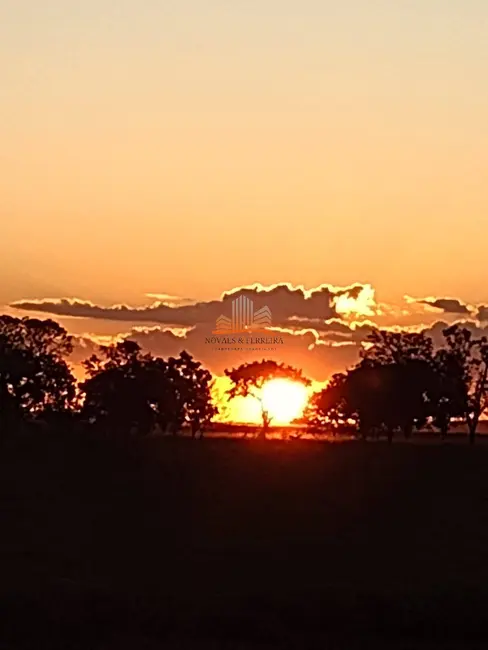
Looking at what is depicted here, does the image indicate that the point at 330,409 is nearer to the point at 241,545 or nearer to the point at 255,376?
the point at 255,376

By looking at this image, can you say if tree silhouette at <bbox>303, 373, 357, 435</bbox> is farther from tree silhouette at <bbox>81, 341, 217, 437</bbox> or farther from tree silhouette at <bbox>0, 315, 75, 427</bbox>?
tree silhouette at <bbox>0, 315, 75, 427</bbox>

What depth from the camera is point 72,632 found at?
2691 centimetres

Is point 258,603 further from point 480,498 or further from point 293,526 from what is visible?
point 480,498

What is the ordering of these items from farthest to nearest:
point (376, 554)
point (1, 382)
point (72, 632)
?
point (1, 382)
point (376, 554)
point (72, 632)

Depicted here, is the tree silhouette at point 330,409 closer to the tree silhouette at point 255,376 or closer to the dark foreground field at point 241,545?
the tree silhouette at point 255,376

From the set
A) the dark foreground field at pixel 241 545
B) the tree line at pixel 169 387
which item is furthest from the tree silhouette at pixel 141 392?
the dark foreground field at pixel 241 545

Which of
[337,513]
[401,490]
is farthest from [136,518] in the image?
[401,490]

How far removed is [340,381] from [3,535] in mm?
64211

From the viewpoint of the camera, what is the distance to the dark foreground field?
2766 cm

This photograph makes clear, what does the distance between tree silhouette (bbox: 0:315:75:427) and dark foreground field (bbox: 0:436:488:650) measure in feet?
78.1

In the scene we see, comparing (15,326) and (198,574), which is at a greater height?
(15,326)

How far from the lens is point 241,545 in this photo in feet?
130

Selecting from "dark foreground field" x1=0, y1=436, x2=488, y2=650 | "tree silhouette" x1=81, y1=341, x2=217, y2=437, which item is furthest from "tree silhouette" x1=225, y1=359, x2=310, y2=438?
"dark foreground field" x1=0, y1=436, x2=488, y2=650

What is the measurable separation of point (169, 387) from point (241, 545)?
5954 centimetres
